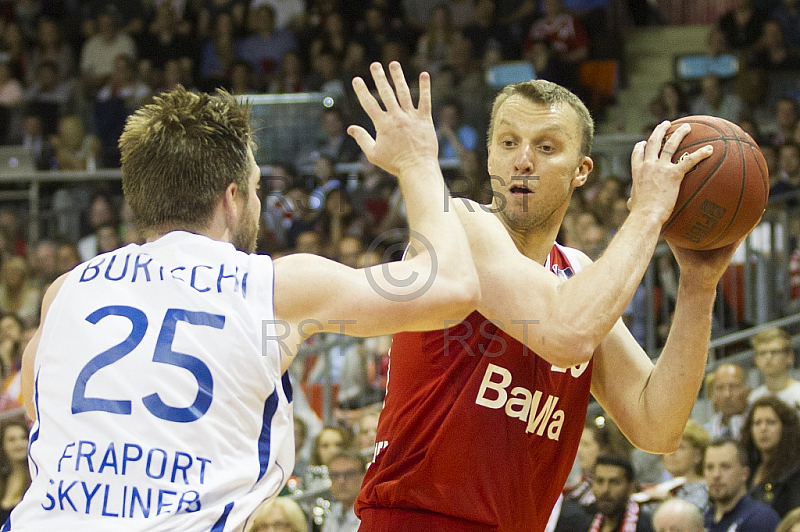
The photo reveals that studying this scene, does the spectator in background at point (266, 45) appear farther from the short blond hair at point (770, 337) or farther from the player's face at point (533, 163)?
the player's face at point (533, 163)

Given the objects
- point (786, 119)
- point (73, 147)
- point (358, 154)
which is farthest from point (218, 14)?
point (786, 119)

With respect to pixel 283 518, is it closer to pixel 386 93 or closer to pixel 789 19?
pixel 386 93

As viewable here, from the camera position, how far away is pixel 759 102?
1047 centimetres

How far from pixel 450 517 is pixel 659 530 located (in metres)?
2.93

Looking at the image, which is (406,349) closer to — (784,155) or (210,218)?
(210,218)

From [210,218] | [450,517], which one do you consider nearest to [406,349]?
[450,517]

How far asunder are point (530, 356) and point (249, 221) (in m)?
1.08

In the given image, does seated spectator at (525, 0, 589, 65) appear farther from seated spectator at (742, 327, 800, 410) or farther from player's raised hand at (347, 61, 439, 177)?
player's raised hand at (347, 61, 439, 177)

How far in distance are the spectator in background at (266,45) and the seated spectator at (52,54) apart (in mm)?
2398

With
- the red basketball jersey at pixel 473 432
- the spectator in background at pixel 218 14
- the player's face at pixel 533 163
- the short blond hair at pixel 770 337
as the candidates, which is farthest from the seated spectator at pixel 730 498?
the spectator in background at pixel 218 14

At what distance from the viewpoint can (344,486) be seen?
6516 mm

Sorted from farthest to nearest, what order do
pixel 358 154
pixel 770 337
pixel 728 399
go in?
pixel 358 154, pixel 770 337, pixel 728 399

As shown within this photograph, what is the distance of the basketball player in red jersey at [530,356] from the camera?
3.05 metres

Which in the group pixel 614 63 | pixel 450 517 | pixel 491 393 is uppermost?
pixel 614 63
